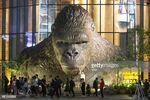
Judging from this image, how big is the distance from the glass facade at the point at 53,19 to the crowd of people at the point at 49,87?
1893 cm

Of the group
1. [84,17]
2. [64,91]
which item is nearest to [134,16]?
[84,17]

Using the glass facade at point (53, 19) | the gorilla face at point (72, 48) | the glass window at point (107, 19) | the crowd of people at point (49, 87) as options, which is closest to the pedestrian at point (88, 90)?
the crowd of people at point (49, 87)

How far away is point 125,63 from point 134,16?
21.2 metres

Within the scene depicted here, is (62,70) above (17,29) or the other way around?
the other way around

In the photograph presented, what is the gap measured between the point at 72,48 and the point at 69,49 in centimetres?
23

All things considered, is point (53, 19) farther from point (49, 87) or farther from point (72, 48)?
point (49, 87)

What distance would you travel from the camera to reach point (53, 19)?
58.7 metres

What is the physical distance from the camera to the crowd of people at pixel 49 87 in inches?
1403

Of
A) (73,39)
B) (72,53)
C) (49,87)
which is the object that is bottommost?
(49,87)

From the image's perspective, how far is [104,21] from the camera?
57781 millimetres

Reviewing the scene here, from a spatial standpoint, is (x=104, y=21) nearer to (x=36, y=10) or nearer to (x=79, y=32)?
(x=36, y=10)

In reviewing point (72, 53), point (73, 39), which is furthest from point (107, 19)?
point (72, 53)

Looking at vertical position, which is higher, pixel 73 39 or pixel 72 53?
pixel 73 39

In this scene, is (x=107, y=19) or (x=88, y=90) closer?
(x=88, y=90)
